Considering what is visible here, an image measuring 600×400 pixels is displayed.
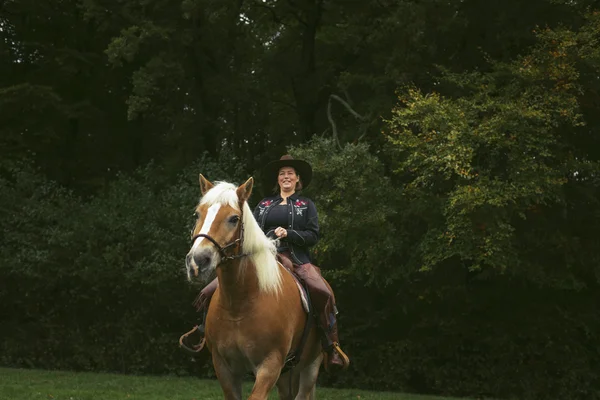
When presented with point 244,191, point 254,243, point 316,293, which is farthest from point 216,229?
point 316,293

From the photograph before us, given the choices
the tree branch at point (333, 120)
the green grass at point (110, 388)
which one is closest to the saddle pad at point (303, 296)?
the green grass at point (110, 388)

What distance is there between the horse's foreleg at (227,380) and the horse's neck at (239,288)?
1.84 ft

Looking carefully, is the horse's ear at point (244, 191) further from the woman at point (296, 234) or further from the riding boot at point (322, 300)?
the riding boot at point (322, 300)

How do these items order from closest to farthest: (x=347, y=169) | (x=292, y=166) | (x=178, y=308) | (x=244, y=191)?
(x=244, y=191), (x=292, y=166), (x=347, y=169), (x=178, y=308)

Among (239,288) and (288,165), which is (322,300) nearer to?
(239,288)

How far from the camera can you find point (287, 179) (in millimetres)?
9094

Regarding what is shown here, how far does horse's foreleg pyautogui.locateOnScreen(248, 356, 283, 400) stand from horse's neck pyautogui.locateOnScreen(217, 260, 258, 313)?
1.79ft

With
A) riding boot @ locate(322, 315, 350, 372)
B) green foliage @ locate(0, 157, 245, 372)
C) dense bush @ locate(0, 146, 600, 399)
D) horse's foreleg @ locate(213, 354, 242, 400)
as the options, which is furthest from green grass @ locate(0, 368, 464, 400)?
horse's foreleg @ locate(213, 354, 242, 400)

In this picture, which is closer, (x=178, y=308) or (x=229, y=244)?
(x=229, y=244)

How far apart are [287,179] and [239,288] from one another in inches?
67.0

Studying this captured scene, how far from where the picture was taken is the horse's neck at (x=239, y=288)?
774cm

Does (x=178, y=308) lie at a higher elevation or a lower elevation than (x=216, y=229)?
lower

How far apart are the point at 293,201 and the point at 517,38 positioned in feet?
43.8

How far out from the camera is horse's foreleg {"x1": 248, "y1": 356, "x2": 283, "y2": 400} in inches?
296
